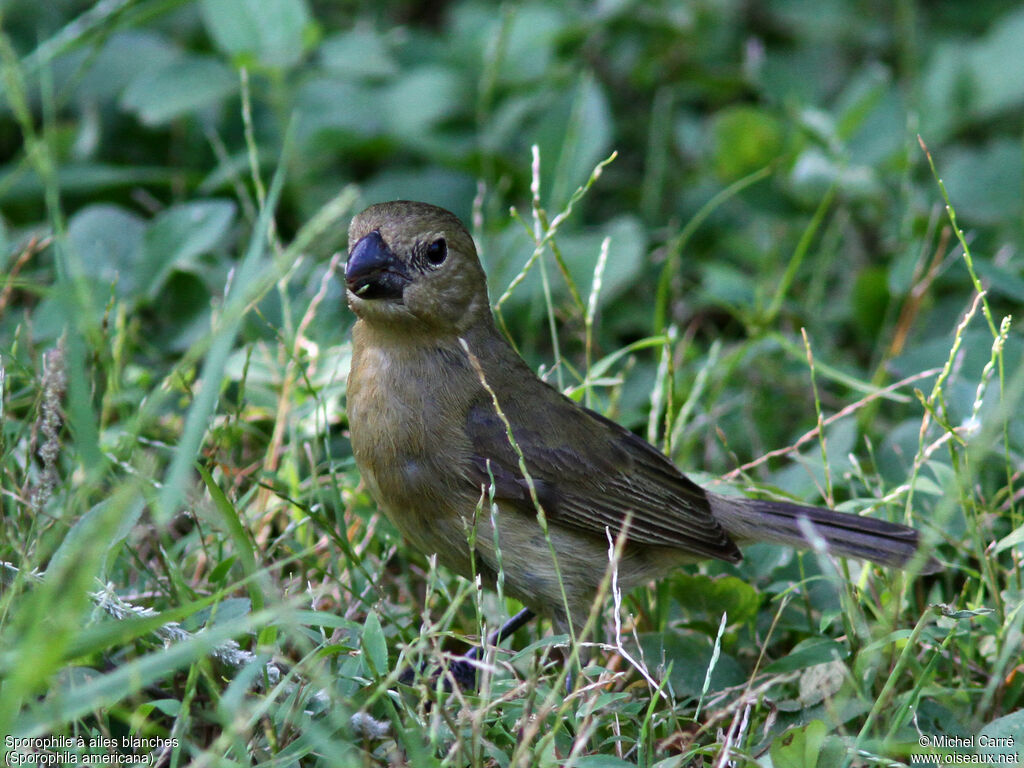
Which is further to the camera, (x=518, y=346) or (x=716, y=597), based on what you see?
(x=518, y=346)

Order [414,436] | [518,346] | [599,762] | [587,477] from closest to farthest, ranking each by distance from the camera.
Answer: [599,762] → [414,436] → [587,477] → [518,346]

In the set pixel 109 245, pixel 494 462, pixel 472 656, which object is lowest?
pixel 472 656

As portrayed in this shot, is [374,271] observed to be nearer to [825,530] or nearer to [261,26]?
[825,530]

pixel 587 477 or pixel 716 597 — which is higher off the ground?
pixel 587 477

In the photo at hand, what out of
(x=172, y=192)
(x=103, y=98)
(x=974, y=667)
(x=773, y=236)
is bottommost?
(x=974, y=667)

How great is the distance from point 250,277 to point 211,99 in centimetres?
291

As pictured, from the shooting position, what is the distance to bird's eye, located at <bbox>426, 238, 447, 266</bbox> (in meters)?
3.34

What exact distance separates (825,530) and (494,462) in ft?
3.14

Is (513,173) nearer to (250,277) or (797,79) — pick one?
(797,79)

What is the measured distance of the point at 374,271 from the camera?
319 centimetres

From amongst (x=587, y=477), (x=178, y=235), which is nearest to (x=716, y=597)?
(x=587, y=477)

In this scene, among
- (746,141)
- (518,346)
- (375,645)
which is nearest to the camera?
(375,645)

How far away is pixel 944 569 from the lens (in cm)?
336

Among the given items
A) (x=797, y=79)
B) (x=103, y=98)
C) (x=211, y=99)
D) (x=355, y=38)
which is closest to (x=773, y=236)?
(x=797, y=79)
